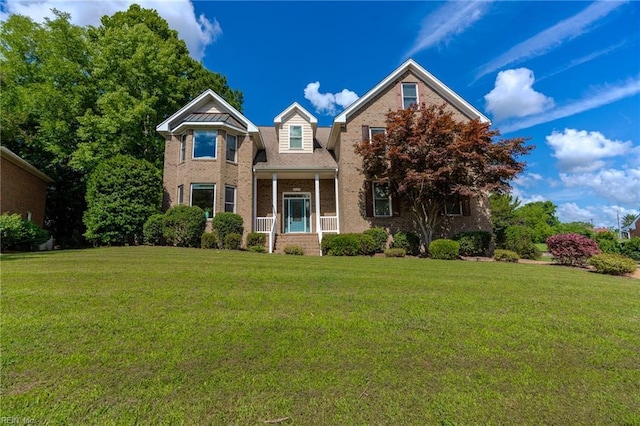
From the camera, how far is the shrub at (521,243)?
13875 mm

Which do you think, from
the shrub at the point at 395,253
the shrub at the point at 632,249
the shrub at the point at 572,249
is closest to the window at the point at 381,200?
the shrub at the point at 395,253

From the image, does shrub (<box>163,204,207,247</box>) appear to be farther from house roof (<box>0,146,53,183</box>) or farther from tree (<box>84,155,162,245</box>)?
house roof (<box>0,146,53,183</box>)

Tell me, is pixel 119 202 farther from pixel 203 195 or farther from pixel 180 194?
pixel 203 195

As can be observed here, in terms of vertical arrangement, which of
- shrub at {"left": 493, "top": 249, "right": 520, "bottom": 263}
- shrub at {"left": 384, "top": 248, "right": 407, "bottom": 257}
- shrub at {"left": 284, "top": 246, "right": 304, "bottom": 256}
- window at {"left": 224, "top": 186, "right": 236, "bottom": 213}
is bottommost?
shrub at {"left": 493, "top": 249, "right": 520, "bottom": 263}

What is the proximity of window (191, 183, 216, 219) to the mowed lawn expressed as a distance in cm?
943

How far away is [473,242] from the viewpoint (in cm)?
1366

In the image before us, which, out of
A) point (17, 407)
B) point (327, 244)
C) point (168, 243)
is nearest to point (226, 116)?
point (168, 243)

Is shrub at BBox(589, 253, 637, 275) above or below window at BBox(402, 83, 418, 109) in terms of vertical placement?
below

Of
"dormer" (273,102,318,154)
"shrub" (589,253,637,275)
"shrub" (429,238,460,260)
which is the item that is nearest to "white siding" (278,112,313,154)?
"dormer" (273,102,318,154)

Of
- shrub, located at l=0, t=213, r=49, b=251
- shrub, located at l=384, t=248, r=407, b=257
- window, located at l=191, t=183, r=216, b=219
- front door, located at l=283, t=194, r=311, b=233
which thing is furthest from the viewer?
front door, located at l=283, t=194, r=311, b=233

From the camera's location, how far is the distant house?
13859mm

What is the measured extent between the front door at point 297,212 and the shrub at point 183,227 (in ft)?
17.4

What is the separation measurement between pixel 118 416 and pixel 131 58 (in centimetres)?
2143

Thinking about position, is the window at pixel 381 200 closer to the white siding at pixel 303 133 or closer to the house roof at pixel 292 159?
the house roof at pixel 292 159
